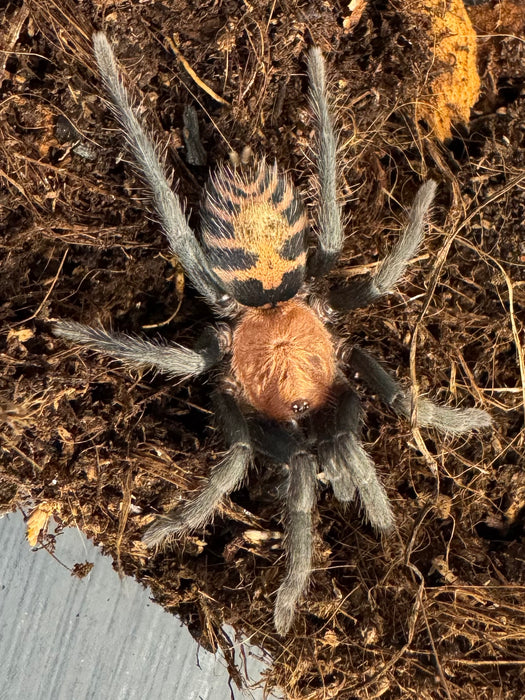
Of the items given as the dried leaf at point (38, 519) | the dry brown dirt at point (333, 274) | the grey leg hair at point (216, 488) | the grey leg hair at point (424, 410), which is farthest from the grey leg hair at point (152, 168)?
the dried leaf at point (38, 519)

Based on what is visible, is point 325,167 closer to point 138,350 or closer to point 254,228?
point 254,228

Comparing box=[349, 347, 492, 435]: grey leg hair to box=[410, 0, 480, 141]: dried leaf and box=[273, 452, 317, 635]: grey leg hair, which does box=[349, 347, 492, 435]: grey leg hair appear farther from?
box=[410, 0, 480, 141]: dried leaf

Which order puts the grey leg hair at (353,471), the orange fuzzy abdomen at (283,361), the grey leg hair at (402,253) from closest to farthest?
the grey leg hair at (353,471)
the grey leg hair at (402,253)
the orange fuzzy abdomen at (283,361)

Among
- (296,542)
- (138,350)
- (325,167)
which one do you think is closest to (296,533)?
(296,542)

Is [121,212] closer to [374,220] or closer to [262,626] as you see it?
[374,220]

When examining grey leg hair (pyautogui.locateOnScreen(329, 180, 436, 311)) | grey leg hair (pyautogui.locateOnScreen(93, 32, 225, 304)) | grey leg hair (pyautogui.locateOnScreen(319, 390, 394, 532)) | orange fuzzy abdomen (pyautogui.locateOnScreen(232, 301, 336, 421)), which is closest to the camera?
Result: grey leg hair (pyautogui.locateOnScreen(93, 32, 225, 304))

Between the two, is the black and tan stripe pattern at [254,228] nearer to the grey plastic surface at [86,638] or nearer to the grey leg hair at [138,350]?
the grey leg hair at [138,350]

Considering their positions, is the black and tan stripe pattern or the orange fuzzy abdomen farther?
the orange fuzzy abdomen

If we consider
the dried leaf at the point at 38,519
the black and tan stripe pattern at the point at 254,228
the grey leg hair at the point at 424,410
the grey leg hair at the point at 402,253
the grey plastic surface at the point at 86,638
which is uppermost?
the black and tan stripe pattern at the point at 254,228

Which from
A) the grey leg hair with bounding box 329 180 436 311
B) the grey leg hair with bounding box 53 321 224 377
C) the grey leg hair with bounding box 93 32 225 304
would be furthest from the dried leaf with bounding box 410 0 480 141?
the grey leg hair with bounding box 53 321 224 377
